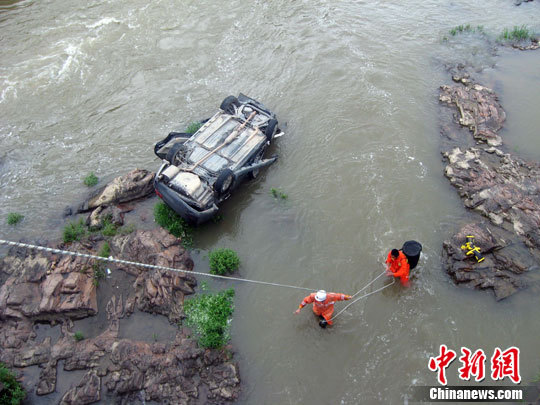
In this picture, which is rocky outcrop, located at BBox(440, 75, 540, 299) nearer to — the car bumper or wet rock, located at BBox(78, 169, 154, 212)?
the car bumper

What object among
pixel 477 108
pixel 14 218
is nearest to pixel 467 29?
pixel 477 108

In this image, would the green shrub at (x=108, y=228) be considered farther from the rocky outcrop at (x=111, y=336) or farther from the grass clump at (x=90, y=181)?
the grass clump at (x=90, y=181)

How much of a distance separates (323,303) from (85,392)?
521cm

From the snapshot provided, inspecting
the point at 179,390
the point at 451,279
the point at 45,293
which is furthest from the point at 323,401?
the point at 45,293

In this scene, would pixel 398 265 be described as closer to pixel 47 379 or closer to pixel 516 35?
pixel 47 379

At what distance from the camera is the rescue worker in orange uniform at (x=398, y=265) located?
28.6 feet

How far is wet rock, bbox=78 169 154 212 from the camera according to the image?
11055 mm

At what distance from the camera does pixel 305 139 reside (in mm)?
13133

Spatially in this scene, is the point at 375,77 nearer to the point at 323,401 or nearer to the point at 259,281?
the point at 259,281

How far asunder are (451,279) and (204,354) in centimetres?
636

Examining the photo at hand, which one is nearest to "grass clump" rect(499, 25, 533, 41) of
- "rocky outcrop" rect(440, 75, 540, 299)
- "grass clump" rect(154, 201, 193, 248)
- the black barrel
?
"rocky outcrop" rect(440, 75, 540, 299)

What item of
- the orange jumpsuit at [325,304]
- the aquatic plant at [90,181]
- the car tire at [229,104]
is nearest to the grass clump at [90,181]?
the aquatic plant at [90,181]

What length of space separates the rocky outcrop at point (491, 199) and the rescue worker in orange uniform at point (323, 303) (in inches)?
136

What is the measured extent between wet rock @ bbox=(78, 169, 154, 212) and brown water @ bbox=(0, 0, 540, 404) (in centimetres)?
83
